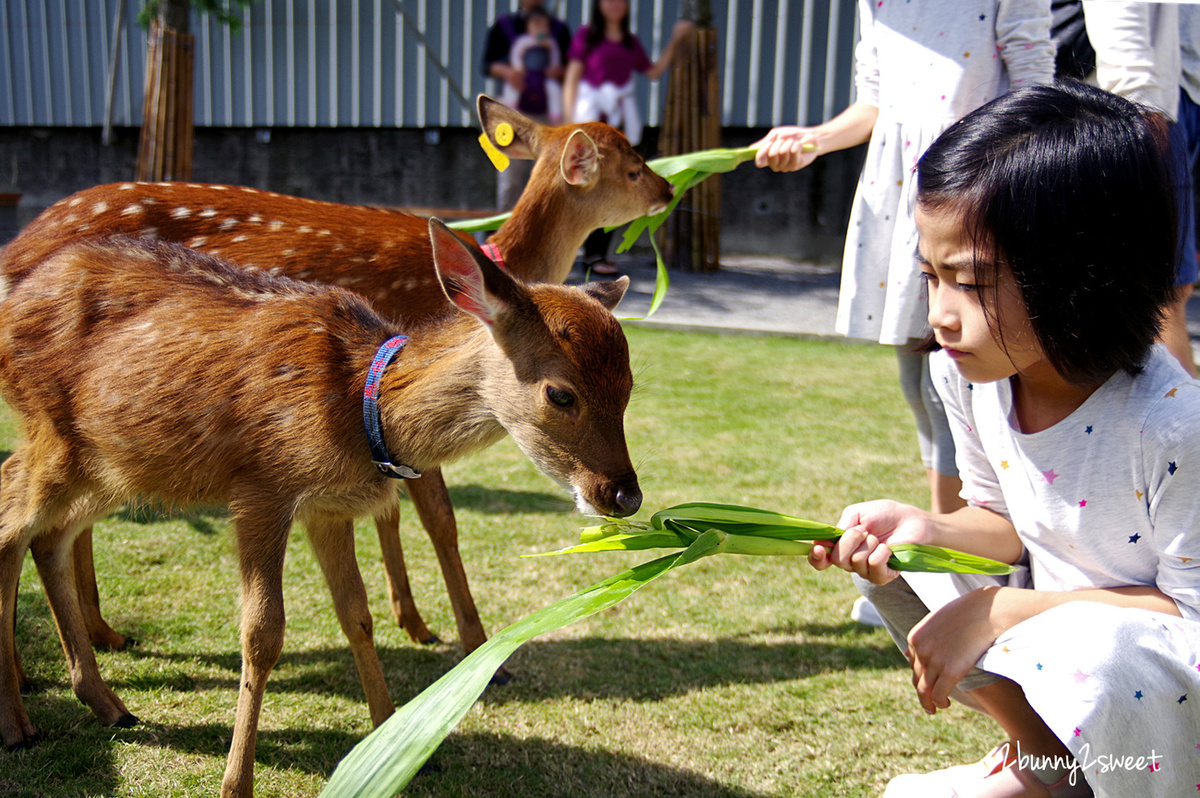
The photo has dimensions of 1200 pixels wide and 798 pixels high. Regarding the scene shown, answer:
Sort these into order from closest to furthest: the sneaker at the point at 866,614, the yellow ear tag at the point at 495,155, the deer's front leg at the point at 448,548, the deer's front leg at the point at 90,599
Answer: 1. the deer's front leg at the point at 90,599
2. the deer's front leg at the point at 448,548
3. the sneaker at the point at 866,614
4. the yellow ear tag at the point at 495,155

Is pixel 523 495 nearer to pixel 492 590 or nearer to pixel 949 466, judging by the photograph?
pixel 492 590

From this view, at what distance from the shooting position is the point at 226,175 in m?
15.1

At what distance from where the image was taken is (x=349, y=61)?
14133 mm

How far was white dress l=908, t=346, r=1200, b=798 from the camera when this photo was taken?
1792 millimetres

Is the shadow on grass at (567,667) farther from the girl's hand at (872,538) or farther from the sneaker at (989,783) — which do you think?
the girl's hand at (872,538)

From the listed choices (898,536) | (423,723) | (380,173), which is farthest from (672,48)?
(423,723)

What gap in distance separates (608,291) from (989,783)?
1550 millimetres

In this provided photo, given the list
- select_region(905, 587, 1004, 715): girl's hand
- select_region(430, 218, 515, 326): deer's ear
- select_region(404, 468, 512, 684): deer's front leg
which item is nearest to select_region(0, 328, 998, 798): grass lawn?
select_region(404, 468, 512, 684): deer's front leg

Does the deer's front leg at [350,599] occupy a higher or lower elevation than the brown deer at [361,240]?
lower

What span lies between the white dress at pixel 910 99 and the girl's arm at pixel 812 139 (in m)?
0.10

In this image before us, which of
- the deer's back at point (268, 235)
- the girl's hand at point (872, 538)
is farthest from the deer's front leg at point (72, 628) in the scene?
the girl's hand at point (872, 538)

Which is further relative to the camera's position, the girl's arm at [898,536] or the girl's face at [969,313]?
the girl's arm at [898,536]

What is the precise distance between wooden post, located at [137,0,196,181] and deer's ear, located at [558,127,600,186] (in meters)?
9.17

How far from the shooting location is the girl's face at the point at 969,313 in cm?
198
